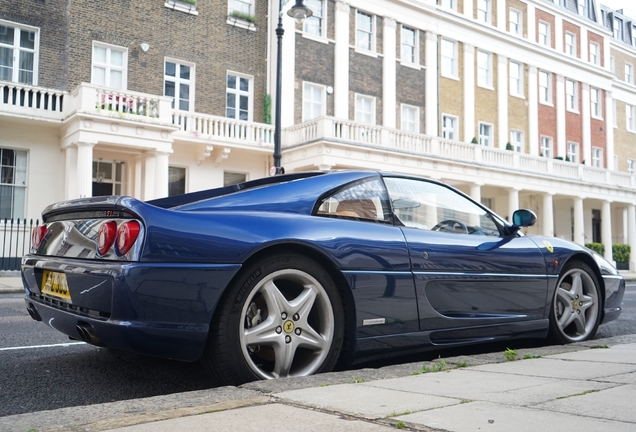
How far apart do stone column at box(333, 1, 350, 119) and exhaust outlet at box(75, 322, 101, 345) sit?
23113mm

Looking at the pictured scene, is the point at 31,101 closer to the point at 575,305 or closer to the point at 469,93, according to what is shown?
the point at 575,305

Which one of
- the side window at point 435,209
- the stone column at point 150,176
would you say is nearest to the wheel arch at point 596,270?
the side window at point 435,209

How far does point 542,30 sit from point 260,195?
36.7 meters

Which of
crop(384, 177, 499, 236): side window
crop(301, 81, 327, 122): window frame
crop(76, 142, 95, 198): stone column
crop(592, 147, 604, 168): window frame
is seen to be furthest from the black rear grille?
crop(592, 147, 604, 168): window frame

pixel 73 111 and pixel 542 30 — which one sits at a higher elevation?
pixel 542 30

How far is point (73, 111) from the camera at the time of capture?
1839 cm

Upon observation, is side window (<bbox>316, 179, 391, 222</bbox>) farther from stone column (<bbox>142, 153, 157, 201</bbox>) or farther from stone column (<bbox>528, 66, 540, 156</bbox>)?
stone column (<bbox>528, 66, 540, 156</bbox>)

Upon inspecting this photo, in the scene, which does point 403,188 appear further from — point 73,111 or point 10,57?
point 10,57

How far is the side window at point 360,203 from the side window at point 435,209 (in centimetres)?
10

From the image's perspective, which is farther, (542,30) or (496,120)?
(542,30)

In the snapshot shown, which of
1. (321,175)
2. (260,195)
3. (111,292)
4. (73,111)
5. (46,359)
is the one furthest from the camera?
(73,111)

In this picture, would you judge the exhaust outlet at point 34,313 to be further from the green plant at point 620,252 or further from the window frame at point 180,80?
the green plant at point 620,252

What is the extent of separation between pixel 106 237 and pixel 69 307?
53cm

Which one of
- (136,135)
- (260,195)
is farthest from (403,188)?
(136,135)
